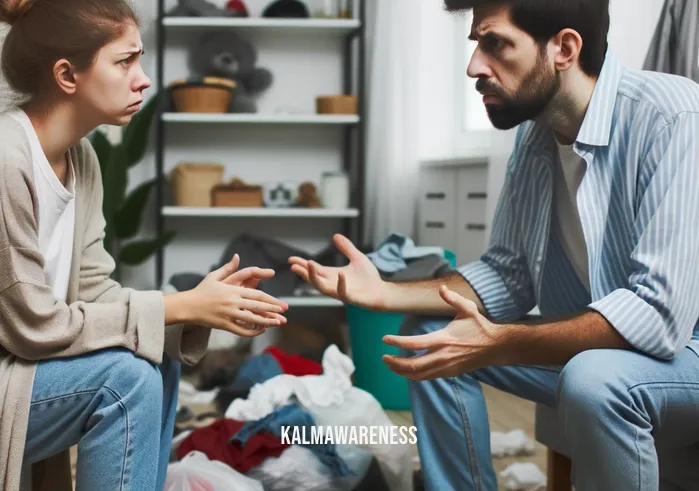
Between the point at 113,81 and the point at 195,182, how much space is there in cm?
240

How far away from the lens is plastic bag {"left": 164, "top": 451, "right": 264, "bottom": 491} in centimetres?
150

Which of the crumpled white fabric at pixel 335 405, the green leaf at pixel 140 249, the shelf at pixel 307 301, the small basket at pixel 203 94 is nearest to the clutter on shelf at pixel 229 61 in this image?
the small basket at pixel 203 94

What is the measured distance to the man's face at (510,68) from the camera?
1.35 metres

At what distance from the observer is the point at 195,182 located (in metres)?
3.60

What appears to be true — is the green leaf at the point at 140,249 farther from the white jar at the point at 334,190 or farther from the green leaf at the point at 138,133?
the white jar at the point at 334,190

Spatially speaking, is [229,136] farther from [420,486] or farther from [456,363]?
[456,363]

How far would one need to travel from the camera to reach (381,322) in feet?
8.68

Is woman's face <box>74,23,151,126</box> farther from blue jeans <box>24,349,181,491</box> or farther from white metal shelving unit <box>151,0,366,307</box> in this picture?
white metal shelving unit <box>151,0,366,307</box>

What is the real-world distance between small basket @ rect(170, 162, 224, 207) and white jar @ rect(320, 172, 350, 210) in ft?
1.54

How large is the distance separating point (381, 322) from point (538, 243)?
124 centimetres

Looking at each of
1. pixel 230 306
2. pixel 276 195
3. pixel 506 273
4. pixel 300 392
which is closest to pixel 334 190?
pixel 276 195

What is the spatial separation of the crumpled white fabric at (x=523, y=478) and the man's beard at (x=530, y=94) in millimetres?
848

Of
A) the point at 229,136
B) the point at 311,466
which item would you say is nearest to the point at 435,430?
the point at 311,466

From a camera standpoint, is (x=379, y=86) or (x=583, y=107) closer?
(x=583, y=107)
